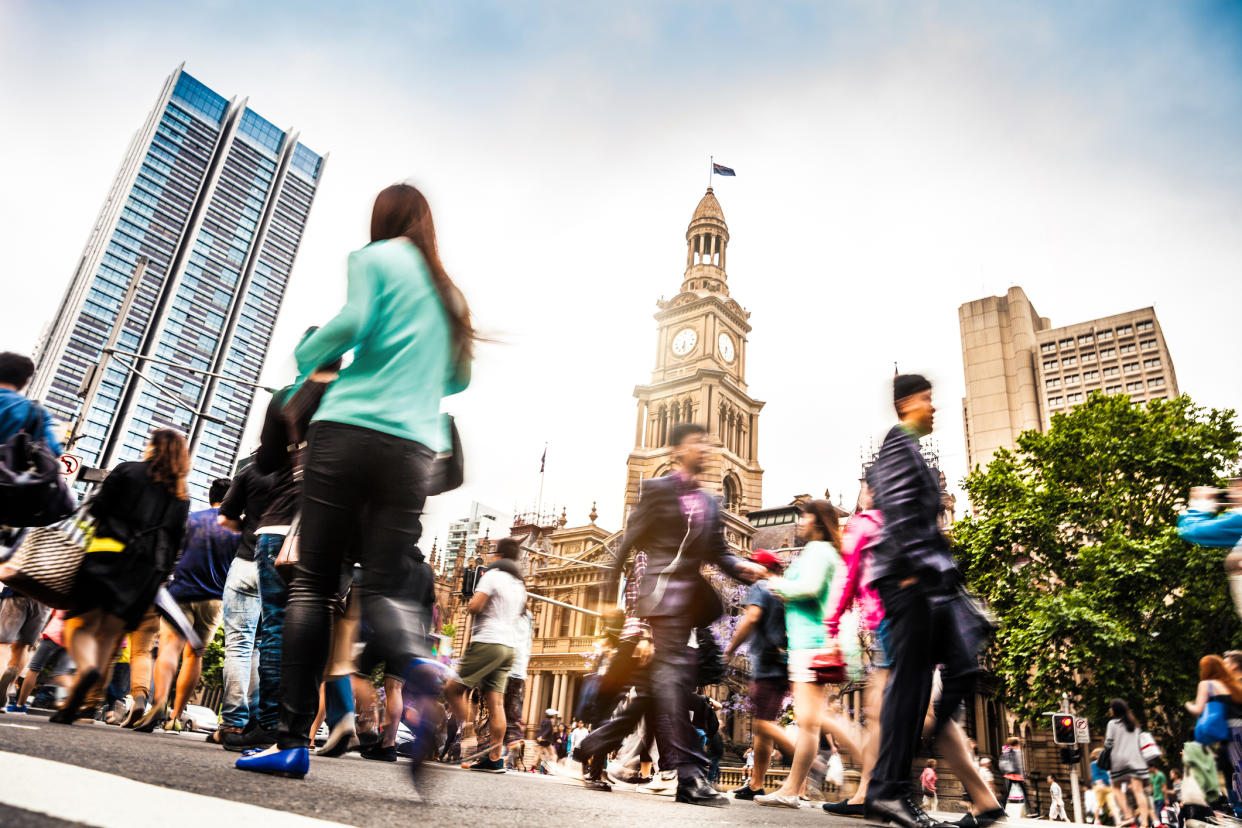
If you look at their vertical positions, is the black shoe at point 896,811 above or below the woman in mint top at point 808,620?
below

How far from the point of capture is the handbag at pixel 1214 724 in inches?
239

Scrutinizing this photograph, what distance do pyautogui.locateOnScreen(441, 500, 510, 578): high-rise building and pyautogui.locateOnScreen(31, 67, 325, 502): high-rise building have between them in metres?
36.2

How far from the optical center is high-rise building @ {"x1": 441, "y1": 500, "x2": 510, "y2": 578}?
284 feet

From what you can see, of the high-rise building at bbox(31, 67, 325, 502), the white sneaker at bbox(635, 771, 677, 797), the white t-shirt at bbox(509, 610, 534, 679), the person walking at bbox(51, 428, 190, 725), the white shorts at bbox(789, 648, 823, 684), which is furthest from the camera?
the high-rise building at bbox(31, 67, 325, 502)

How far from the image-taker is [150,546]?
4.95 meters

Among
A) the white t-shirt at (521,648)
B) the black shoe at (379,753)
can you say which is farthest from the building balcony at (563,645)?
the black shoe at (379,753)

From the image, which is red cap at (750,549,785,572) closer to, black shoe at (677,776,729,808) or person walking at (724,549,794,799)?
person walking at (724,549,794,799)

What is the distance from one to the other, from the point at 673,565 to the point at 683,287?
57833mm

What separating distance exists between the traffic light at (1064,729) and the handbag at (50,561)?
53.6ft

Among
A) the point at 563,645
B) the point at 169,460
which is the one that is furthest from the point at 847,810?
the point at 563,645

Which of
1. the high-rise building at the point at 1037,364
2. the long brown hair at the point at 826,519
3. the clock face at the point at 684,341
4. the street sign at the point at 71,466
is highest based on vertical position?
the high-rise building at the point at 1037,364

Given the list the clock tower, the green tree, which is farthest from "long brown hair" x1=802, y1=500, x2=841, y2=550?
the clock tower

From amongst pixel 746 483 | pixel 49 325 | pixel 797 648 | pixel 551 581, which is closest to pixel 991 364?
pixel 746 483

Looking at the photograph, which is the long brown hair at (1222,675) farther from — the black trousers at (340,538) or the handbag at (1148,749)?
the black trousers at (340,538)
